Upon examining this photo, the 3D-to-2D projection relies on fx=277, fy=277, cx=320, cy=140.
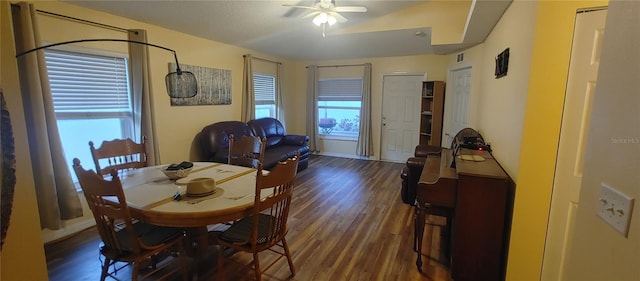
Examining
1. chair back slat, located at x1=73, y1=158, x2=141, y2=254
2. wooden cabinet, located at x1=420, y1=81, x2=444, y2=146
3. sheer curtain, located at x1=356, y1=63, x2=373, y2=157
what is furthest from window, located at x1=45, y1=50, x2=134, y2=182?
wooden cabinet, located at x1=420, y1=81, x2=444, y2=146

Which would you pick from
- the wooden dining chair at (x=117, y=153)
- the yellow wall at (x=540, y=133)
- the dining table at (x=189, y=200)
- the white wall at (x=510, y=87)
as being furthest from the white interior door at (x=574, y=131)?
the wooden dining chair at (x=117, y=153)

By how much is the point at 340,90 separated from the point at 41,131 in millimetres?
5137

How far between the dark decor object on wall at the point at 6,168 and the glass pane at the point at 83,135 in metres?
2.12

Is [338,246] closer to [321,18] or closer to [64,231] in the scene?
[321,18]

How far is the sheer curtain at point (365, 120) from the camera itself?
611 cm

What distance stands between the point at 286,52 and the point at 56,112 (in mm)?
3940

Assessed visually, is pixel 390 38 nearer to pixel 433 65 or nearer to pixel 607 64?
pixel 433 65

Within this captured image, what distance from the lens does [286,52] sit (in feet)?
19.0

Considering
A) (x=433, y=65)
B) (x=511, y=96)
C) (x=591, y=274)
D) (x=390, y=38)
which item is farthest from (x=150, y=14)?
(x=433, y=65)

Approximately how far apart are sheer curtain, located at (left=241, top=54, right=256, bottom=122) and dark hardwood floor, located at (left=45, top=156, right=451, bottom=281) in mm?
1887

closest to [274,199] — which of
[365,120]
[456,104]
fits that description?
[456,104]

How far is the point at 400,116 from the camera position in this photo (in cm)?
607

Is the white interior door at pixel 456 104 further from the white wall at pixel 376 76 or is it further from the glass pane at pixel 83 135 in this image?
the glass pane at pixel 83 135

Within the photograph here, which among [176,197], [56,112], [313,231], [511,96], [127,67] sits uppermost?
[127,67]
